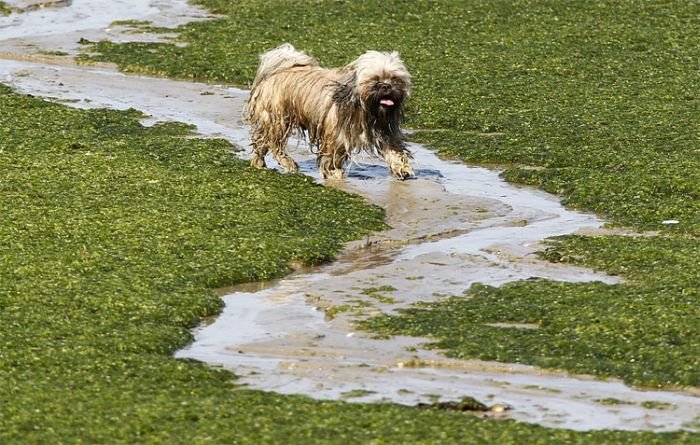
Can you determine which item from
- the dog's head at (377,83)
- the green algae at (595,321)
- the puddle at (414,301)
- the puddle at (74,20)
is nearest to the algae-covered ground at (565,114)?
the green algae at (595,321)

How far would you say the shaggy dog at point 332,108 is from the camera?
731 inches

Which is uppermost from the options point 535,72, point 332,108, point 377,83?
point 377,83

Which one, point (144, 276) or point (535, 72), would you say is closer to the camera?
point (144, 276)

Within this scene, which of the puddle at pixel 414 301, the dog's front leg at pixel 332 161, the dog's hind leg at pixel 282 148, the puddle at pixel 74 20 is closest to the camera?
the puddle at pixel 414 301

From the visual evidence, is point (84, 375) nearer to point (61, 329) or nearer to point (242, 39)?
point (61, 329)

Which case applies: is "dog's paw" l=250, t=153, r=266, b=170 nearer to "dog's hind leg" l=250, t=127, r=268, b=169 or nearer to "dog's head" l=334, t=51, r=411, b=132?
"dog's hind leg" l=250, t=127, r=268, b=169

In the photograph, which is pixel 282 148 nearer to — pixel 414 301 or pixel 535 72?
pixel 414 301

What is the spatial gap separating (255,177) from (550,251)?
17.0 ft

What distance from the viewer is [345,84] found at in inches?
746

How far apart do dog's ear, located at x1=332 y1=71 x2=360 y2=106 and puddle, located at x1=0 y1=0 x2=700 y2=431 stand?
1157mm

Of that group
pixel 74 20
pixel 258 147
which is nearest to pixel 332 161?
pixel 258 147

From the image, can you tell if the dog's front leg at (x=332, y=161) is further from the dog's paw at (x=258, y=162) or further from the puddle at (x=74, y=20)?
the puddle at (x=74, y=20)

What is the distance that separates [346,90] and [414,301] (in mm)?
5577

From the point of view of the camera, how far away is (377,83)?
60.8ft
